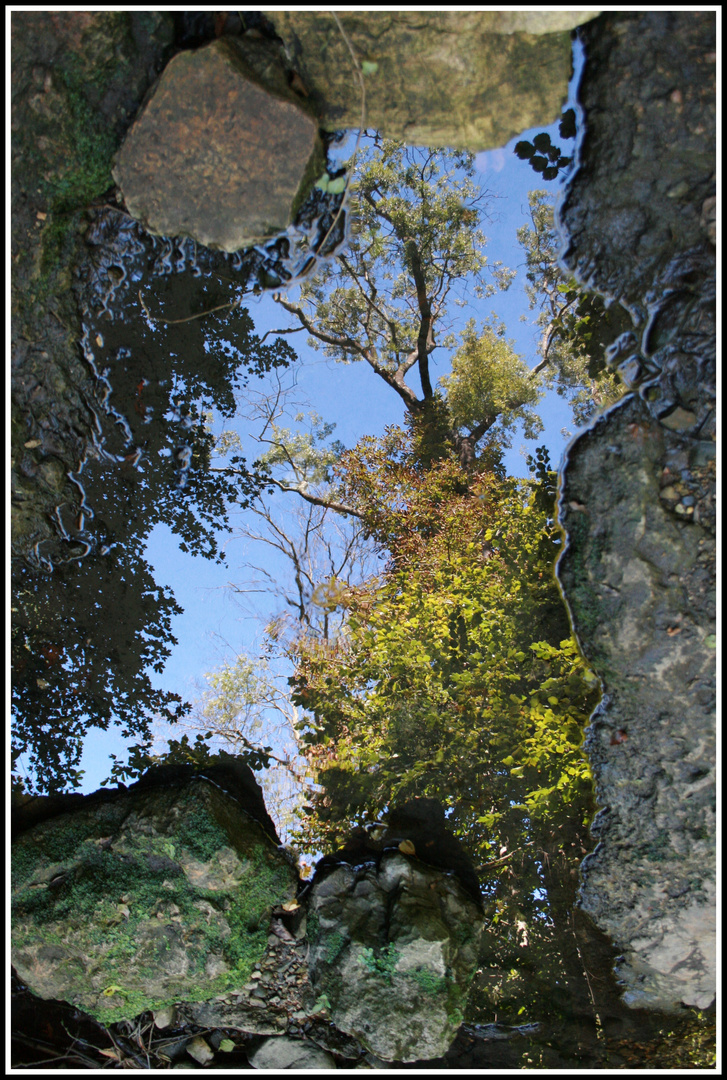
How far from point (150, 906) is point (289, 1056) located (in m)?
0.76

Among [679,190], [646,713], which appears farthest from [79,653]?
[679,190]

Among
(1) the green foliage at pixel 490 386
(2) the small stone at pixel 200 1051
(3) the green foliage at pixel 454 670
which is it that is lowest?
(2) the small stone at pixel 200 1051

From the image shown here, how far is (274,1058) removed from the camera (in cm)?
212

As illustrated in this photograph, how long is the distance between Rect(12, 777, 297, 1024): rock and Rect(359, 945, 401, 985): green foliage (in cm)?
35

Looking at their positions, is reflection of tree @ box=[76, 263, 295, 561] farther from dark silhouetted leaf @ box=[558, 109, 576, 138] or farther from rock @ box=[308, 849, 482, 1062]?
rock @ box=[308, 849, 482, 1062]

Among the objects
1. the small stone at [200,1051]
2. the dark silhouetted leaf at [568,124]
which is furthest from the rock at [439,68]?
the small stone at [200,1051]

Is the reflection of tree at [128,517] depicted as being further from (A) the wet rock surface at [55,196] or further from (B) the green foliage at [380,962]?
(B) the green foliage at [380,962]

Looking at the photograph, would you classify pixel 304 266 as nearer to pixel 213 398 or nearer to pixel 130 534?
pixel 213 398

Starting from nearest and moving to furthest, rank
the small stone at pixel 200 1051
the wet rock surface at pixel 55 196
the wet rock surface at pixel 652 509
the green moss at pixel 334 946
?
the wet rock surface at pixel 652 509 → the wet rock surface at pixel 55 196 → the green moss at pixel 334 946 → the small stone at pixel 200 1051

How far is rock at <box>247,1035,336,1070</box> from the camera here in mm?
2109

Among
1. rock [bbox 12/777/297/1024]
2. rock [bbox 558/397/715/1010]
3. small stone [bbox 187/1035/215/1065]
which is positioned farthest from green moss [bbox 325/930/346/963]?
rock [bbox 558/397/715/1010]

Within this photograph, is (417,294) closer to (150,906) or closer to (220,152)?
(220,152)

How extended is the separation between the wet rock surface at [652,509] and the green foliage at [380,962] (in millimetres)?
709

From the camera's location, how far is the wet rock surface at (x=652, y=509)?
1.80 metres
